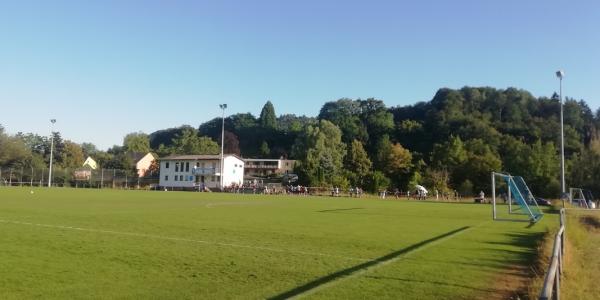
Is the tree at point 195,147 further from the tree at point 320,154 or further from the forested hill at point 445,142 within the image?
the forested hill at point 445,142

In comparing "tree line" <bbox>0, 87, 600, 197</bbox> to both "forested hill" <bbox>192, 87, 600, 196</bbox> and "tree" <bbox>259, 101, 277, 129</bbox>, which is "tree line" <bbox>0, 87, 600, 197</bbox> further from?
"tree" <bbox>259, 101, 277, 129</bbox>

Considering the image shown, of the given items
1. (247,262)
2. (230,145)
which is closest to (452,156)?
(247,262)

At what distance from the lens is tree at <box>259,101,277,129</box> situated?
6836 inches

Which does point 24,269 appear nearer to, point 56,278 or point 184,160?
point 56,278

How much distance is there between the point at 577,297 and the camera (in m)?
7.50

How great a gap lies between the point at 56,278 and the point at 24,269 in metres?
1.01

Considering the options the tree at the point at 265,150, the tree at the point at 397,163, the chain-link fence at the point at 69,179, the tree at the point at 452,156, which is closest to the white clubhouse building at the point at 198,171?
the chain-link fence at the point at 69,179

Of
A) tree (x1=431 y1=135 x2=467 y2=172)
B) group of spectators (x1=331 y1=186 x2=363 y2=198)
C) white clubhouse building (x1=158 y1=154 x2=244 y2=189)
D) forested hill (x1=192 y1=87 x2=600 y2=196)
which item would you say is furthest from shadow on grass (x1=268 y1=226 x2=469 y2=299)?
white clubhouse building (x1=158 y1=154 x2=244 y2=189)

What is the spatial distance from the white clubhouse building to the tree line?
13715mm

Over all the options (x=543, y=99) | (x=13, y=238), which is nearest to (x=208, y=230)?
(x=13, y=238)

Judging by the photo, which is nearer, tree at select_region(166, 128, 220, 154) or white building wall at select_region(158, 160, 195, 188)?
white building wall at select_region(158, 160, 195, 188)

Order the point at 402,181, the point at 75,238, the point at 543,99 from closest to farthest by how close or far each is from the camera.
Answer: the point at 75,238, the point at 402,181, the point at 543,99

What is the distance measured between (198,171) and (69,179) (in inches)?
899

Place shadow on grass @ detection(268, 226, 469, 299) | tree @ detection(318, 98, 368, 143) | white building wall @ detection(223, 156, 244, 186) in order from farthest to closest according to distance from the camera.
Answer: tree @ detection(318, 98, 368, 143) < white building wall @ detection(223, 156, 244, 186) < shadow on grass @ detection(268, 226, 469, 299)
